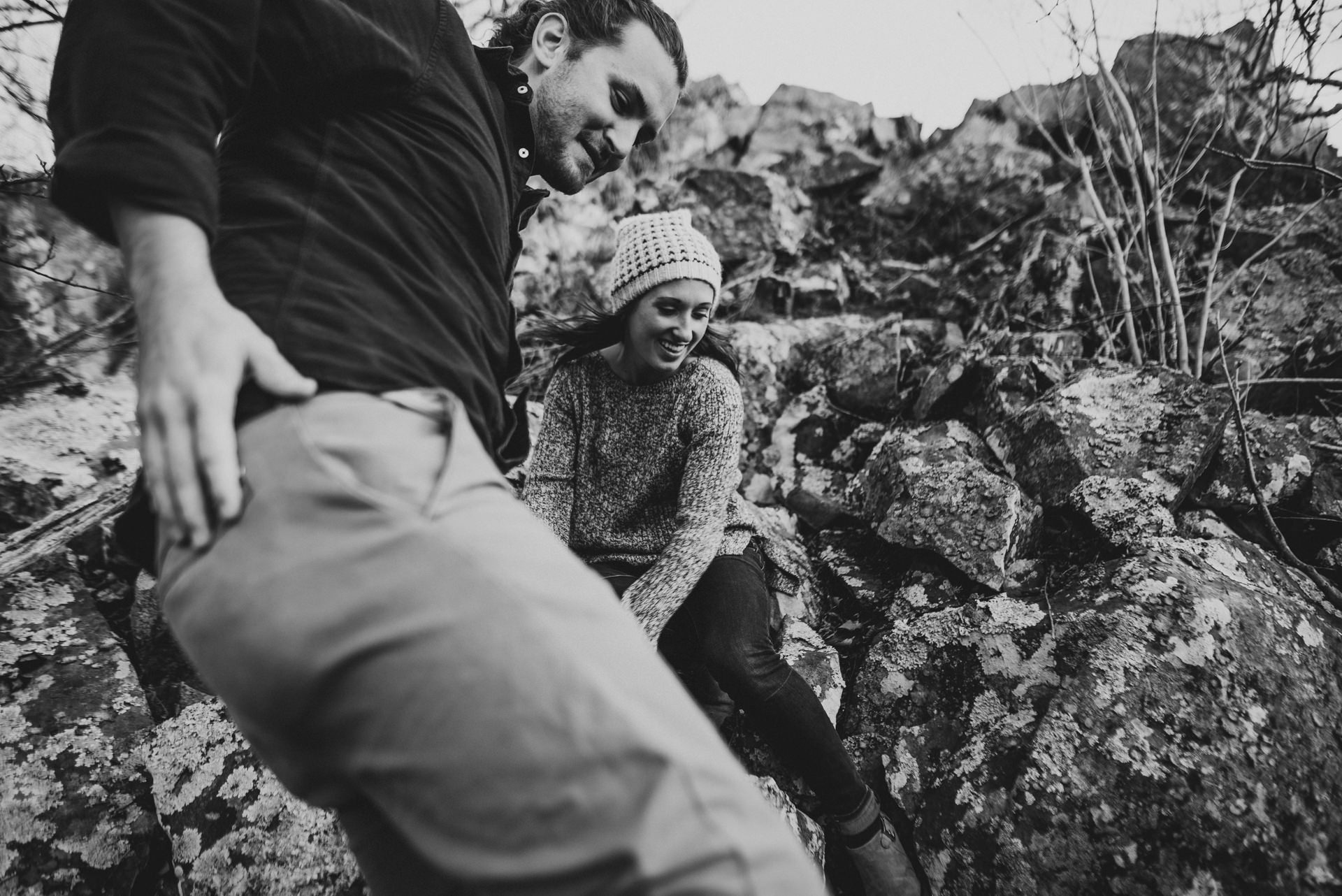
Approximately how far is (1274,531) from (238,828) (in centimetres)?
369

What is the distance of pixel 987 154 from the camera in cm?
641

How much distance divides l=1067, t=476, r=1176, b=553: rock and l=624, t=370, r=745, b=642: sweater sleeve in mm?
1473

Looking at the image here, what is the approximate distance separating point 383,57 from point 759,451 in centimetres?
307

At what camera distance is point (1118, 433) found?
2.70 metres

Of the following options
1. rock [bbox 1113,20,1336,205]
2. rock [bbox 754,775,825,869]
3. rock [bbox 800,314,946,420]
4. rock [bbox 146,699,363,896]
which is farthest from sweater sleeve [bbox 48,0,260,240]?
rock [bbox 1113,20,1336,205]

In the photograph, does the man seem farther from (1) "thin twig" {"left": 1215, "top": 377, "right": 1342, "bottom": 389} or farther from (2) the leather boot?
(1) "thin twig" {"left": 1215, "top": 377, "right": 1342, "bottom": 389}

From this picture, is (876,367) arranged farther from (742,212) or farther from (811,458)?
(742,212)

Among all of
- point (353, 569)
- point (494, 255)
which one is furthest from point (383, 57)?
point (353, 569)

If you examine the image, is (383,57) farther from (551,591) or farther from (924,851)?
(924,851)

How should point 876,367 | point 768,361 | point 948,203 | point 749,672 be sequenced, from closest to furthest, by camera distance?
point 749,672, point 876,367, point 768,361, point 948,203

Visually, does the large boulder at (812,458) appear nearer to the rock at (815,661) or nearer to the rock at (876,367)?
the rock at (876,367)

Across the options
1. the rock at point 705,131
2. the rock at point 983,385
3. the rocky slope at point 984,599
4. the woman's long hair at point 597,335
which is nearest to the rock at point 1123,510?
the rocky slope at point 984,599

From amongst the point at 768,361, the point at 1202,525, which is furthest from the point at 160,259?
the point at 768,361

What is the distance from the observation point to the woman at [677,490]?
200 centimetres
